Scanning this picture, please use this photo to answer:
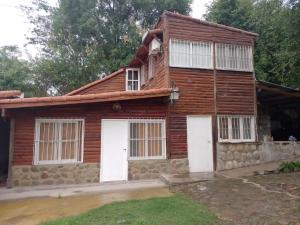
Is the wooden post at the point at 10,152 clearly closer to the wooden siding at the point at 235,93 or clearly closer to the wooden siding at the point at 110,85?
the wooden siding at the point at 110,85

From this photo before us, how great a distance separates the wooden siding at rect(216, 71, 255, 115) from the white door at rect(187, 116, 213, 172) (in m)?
0.92

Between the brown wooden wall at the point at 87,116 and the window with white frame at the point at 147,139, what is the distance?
317 mm

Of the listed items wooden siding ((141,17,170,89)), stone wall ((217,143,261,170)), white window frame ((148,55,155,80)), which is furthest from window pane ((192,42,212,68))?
stone wall ((217,143,261,170))

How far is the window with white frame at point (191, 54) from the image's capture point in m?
11.8

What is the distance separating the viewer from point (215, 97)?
1200 cm

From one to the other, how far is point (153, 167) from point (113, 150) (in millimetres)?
1698

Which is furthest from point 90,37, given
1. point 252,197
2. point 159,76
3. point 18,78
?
point 252,197

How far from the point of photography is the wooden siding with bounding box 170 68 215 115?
1157 centimetres

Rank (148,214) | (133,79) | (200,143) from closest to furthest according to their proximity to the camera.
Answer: (148,214)
(200,143)
(133,79)

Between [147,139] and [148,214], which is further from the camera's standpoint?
[147,139]

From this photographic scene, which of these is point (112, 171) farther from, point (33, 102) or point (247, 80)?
point (247, 80)

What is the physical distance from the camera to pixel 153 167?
10875 mm

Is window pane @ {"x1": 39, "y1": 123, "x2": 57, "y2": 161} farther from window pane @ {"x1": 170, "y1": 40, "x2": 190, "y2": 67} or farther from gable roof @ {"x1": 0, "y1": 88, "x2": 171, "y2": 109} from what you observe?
window pane @ {"x1": 170, "y1": 40, "x2": 190, "y2": 67}

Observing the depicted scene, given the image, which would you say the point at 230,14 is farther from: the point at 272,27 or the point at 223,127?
the point at 223,127
